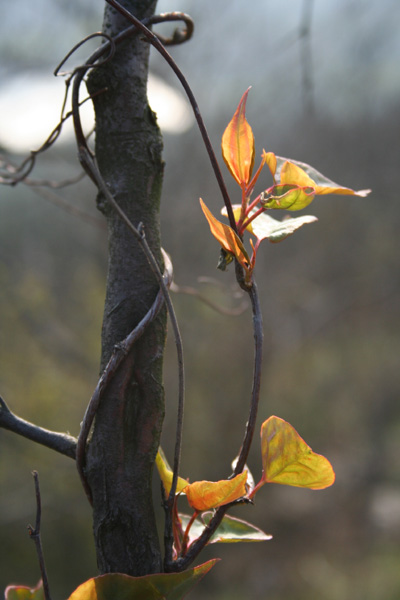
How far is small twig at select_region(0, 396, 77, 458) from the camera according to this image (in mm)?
250

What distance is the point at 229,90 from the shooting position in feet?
6.30

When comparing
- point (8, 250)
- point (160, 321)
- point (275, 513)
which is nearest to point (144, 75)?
point (160, 321)

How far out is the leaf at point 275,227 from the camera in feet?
0.76

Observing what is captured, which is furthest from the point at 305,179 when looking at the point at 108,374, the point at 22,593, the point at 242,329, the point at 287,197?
the point at 242,329

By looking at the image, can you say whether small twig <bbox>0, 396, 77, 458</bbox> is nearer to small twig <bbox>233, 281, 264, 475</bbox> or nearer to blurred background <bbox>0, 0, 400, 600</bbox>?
small twig <bbox>233, 281, 264, 475</bbox>

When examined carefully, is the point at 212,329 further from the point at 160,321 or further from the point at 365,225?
the point at 160,321

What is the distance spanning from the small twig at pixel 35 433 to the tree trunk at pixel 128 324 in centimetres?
1

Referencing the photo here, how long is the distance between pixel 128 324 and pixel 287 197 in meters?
0.10

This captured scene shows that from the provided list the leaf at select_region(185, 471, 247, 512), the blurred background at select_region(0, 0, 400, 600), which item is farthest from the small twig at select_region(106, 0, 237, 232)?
the blurred background at select_region(0, 0, 400, 600)

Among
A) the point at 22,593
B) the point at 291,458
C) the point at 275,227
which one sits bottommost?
the point at 22,593

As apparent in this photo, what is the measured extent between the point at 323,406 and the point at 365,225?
90 cm

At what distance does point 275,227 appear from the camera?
251 mm

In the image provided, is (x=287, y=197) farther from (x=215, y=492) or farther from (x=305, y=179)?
(x=215, y=492)

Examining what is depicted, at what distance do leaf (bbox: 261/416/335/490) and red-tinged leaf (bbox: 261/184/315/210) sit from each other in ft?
0.32
